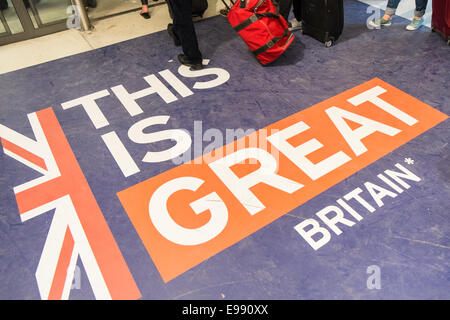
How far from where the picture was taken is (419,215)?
2.00m

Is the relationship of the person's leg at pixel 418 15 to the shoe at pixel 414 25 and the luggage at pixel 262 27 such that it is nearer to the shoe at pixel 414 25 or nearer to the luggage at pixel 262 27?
the shoe at pixel 414 25

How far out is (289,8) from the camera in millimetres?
3447

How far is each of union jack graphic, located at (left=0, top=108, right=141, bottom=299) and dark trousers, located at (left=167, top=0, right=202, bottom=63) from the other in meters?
1.27

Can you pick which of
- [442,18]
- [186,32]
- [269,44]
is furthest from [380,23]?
[186,32]

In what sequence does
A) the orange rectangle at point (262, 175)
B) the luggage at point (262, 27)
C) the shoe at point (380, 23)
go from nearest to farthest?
the orange rectangle at point (262, 175), the luggage at point (262, 27), the shoe at point (380, 23)

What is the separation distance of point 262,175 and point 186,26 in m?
1.50

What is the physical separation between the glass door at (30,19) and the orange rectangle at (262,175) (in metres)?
2.81

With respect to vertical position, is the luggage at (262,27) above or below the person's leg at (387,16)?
above

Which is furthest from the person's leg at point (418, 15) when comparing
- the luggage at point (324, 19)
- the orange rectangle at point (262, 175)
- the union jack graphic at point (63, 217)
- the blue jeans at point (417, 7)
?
the union jack graphic at point (63, 217)

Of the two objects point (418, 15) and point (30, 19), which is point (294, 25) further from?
point (30, 19)

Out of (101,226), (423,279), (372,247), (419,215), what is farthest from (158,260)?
(419,215)

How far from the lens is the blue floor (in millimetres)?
1775

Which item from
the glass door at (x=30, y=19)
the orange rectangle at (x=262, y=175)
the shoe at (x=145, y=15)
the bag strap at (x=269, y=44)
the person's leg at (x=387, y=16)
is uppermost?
the glass door at (x=30, y=19)

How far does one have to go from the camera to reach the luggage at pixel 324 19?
3213mm
